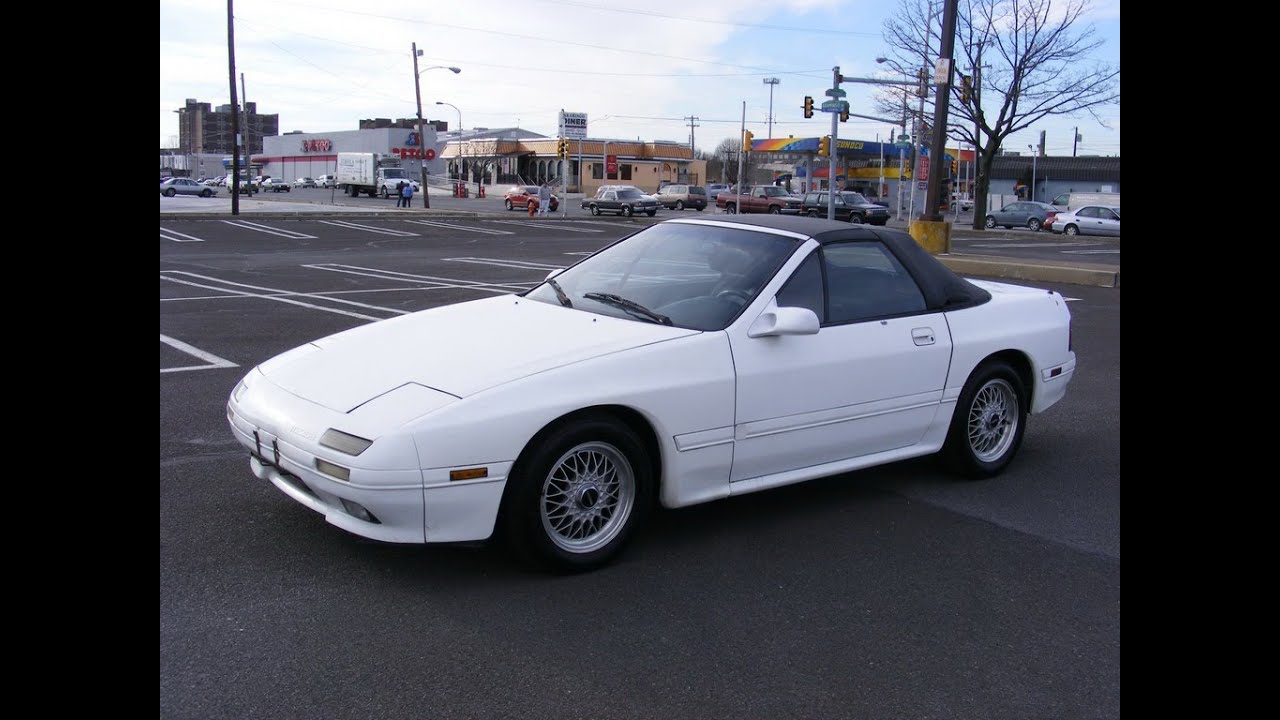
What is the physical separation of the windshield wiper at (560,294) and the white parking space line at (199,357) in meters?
4.16

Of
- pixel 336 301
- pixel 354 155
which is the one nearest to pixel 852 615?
pixel 336 301

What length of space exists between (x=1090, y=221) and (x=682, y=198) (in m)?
22.4

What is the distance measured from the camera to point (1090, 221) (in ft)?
130

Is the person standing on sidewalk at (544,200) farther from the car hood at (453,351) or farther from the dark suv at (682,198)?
the car hood at (453,351)

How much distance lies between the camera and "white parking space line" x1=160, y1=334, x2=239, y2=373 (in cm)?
846

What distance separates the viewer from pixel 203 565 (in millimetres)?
4199

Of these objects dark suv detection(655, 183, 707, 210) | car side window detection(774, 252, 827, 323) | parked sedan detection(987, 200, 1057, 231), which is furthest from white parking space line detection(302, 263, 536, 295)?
dark suv detection(655, 183, 707, 210)

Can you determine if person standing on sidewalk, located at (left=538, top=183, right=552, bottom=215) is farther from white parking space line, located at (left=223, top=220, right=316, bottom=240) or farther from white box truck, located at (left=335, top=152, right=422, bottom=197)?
white box truck, located at (left=335, top=152, right=422, bottom=197)

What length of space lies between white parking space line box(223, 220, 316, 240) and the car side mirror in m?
26.6

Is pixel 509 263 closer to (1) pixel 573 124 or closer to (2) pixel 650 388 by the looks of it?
(2) pixel 650 388


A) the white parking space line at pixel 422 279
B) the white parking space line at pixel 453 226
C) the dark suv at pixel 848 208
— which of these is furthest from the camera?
the dark suv at pixel 848 208

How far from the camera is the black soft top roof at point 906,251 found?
210 inches

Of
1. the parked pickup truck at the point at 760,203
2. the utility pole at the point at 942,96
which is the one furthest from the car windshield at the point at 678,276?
the parked pickup truck at the point at 760,203

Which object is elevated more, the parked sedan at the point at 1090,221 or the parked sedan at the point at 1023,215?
the parked sedan at the point at 1023,215
